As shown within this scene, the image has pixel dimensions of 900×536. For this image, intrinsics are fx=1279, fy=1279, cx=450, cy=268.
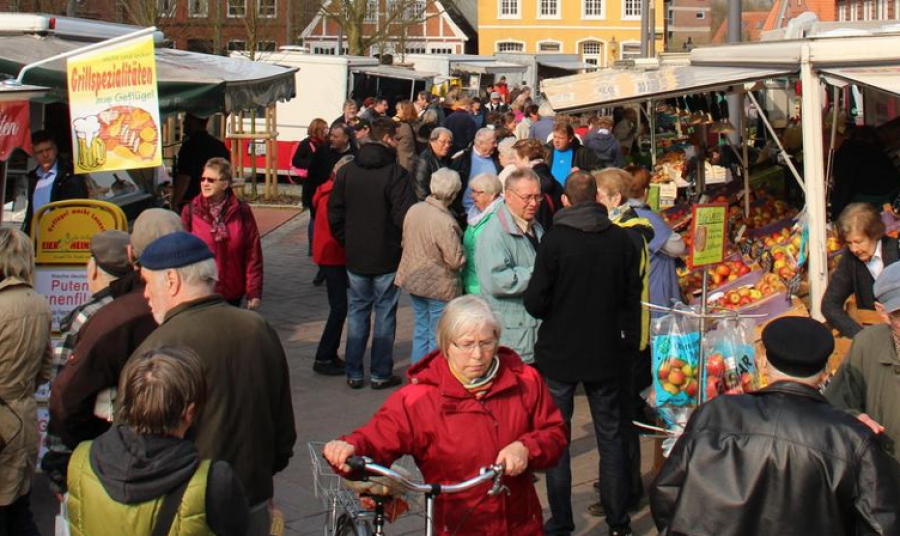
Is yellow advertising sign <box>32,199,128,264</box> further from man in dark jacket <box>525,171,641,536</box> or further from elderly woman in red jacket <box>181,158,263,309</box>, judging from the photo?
man in dark jacket <box>525,171,641,536</box>

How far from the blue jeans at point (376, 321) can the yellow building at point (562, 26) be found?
222 feet

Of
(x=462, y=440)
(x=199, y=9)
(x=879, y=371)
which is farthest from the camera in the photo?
(x=199, y=9)

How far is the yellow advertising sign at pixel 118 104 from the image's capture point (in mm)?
Result: 7430

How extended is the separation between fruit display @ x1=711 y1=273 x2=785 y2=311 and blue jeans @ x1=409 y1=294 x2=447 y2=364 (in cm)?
194

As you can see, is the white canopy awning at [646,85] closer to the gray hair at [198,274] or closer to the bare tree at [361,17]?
the gray hair at [198,274]

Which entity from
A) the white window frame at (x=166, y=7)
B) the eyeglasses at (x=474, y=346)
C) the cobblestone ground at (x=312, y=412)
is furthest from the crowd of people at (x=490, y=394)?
the white window frame at (x=166, y=7)

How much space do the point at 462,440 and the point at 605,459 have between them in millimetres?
2205

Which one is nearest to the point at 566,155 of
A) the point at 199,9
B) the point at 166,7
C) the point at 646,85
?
the point at 646,85

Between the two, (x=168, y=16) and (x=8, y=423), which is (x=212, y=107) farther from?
(x=168, y=16)

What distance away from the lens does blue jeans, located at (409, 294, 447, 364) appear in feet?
29.4

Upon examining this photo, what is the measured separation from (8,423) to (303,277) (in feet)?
30.3

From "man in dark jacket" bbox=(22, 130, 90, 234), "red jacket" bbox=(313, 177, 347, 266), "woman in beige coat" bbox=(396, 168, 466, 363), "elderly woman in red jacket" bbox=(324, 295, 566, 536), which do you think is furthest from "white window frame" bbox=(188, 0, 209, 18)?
"elderly woman in red jacket" bbox=(324, 295, 566, 536)

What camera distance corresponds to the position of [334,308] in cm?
1004

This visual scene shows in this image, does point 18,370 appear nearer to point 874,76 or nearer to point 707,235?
point 707,235
